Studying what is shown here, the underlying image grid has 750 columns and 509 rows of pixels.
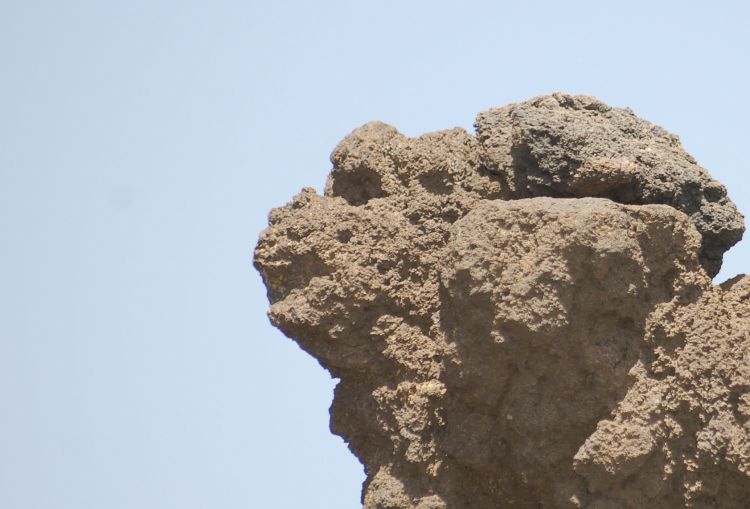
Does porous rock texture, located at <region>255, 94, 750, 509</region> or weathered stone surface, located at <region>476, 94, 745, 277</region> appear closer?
porous rock texture, located at <region>255, 94, 750, 509</region>

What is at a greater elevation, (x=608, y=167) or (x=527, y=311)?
(x=608, y=167)

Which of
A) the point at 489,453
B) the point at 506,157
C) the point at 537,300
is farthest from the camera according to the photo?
the point at 506,157

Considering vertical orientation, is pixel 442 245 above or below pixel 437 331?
above

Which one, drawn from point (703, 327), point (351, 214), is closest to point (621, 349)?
point (703, 327)

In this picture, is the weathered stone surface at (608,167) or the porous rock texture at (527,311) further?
the weathered stone surface at (608,167)

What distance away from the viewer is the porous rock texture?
398 cm

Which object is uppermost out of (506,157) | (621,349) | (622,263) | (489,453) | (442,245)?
(506,157)

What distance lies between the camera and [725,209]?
4.47 m

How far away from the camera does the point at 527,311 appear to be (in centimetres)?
396

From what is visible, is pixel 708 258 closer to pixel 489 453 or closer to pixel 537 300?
pixel 537 300

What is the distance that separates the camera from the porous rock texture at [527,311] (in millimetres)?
3977

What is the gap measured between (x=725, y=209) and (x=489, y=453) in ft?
5.08

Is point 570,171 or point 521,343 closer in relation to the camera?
point 521,343

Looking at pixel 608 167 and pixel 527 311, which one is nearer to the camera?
pixel 527 311
